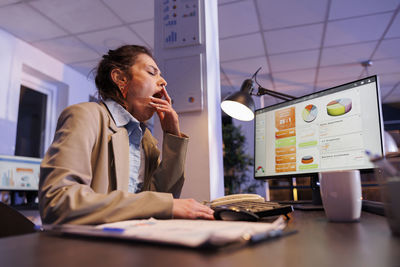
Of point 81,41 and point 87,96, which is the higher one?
point 81,41

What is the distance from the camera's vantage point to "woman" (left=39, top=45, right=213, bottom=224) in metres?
0.61

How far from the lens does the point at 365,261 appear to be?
0.32 meters

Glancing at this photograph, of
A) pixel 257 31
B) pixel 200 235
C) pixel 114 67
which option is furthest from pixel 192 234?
pixel 257 31

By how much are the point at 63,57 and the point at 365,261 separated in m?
4.33

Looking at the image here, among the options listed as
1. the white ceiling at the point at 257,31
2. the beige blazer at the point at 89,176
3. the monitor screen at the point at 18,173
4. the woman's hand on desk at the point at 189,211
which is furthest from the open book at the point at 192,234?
the white ceiling at the point at 257,31

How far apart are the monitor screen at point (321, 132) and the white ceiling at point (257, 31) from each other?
1972 millimetres

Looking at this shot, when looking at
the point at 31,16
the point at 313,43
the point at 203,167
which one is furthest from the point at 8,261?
the point at 313,43

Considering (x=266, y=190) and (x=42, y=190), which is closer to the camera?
(x=42, y=190)

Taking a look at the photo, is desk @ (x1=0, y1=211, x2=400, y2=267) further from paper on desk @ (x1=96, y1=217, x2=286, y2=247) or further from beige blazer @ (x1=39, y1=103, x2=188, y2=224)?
beige blazer @ (x1=39, y1=103, x2=188, y2=224)

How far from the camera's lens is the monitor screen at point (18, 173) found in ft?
8.69

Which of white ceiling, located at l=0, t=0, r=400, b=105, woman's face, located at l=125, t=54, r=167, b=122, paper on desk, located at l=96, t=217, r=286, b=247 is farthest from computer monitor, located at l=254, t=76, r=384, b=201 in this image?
white ceiling, located at l=0, t=0, r=400, b=105

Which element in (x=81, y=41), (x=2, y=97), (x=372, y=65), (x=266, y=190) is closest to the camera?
(x=2, y=97)

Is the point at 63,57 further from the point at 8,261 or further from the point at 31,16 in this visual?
the point at 8,261

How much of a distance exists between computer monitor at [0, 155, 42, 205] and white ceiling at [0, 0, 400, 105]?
57.6 inches
